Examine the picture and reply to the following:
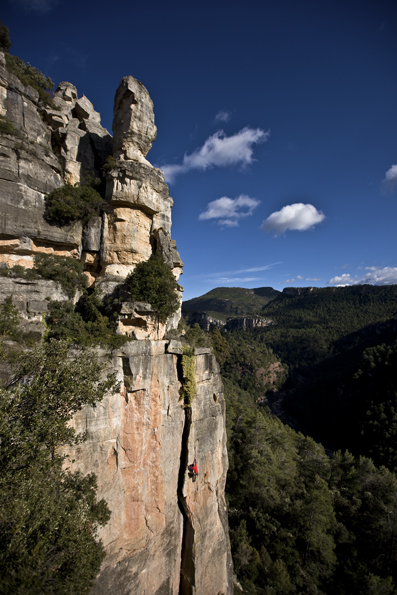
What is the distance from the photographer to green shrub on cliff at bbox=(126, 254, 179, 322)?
14000 mm

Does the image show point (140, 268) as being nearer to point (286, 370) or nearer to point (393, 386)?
point (393, 386)

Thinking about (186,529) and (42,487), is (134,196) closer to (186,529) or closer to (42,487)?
(42,487)

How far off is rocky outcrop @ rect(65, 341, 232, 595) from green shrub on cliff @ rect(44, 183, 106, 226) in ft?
27.8

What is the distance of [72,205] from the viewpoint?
1436 centimetres

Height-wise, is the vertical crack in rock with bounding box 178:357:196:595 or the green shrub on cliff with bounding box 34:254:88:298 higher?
the green shrub on cliff with bounding box 34:254:88:298

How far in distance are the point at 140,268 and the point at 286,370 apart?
85073mm

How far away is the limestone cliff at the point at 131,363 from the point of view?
Answer: 1132 centimetres

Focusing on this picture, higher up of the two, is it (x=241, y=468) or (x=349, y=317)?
(x=349, y=317)

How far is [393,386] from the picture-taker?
150 feet

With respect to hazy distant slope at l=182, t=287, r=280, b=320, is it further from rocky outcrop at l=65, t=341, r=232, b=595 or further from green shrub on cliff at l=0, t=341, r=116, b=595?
green shrub on cliff at l=0, t=341, r=116, b=595

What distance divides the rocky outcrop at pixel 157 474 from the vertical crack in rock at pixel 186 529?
0.15ft

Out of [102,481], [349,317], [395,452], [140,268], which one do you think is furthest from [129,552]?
[349,317]

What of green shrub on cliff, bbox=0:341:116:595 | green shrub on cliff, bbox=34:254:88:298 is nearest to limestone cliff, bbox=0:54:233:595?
green shrub on cliff, bbox=34:254:88:298

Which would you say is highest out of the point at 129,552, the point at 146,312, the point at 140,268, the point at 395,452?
the point at 140,268
